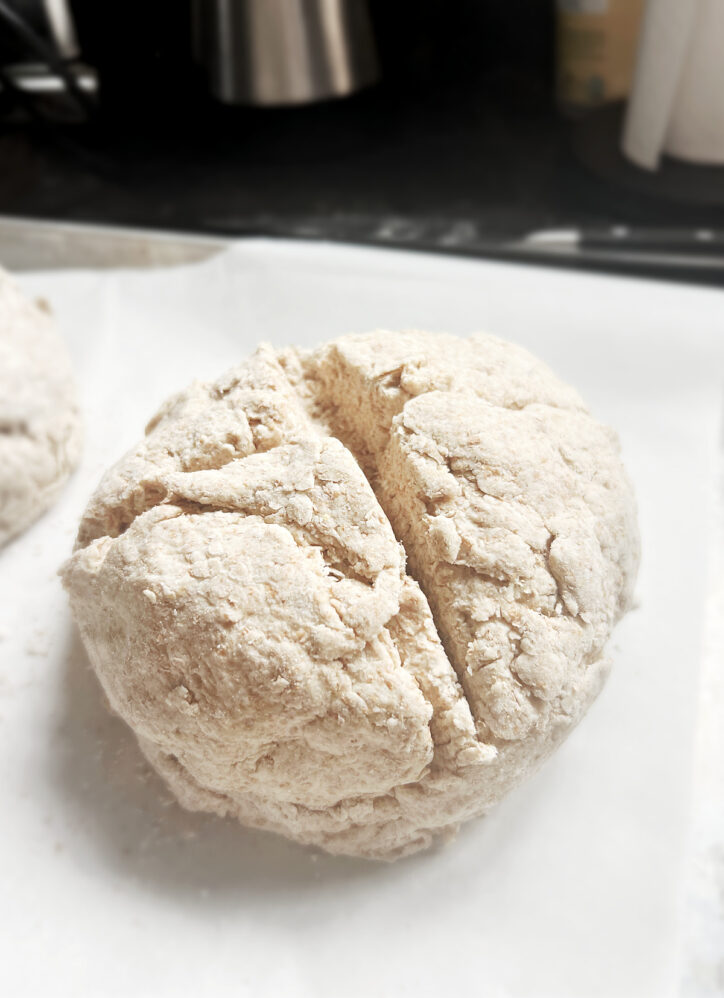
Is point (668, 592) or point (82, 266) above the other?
point (82, 266)

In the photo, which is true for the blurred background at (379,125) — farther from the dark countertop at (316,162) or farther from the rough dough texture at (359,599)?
the rough dough texture at (359,599)

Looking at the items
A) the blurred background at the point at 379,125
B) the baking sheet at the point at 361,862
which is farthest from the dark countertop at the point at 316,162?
the baking sheet at the point at 361,862

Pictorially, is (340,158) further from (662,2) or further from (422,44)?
(662,2)

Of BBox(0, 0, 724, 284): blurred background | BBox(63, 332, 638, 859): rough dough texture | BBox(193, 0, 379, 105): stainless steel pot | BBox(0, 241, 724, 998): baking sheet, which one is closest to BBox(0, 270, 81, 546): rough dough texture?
BBox(0, 241, 724, 998): baking sheet

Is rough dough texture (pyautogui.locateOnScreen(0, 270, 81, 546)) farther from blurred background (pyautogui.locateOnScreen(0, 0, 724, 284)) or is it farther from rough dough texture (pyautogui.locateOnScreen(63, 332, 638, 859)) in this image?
blurred background (pyautogui.locateOnScreen(0, 0, 724, 284))

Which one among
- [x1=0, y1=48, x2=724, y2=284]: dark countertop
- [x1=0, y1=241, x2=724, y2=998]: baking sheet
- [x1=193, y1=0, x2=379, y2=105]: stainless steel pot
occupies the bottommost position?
[x1=0, y1=241, x2=724, y2=998]: baking sheet

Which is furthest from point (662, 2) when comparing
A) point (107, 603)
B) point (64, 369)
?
point (107, 603)

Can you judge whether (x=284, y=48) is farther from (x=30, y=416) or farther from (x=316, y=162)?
(x=30, y=416)
